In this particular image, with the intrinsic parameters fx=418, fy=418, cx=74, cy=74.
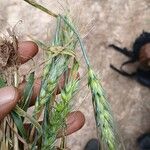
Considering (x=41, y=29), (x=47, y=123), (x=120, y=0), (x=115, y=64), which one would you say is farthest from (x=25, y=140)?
(x=120, y=0)

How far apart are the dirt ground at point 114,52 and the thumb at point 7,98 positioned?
1224 millimetres

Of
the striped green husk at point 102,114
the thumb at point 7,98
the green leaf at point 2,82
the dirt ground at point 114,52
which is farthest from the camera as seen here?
the dirt ground at point 114,52

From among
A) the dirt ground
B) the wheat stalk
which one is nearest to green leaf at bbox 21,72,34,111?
the wheat stalk

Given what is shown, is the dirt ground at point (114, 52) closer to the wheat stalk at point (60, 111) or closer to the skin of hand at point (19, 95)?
the skin of hand at point (19, 95)

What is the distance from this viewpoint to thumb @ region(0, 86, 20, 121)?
1430 mm

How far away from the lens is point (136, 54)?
2.87m

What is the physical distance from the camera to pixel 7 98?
4.69ft

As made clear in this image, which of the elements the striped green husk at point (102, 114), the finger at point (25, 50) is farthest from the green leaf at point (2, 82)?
the striped green husk at point (102, 114)

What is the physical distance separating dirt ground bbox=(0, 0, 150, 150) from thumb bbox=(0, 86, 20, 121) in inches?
48.2

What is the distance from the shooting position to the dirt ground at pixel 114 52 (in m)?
2.69

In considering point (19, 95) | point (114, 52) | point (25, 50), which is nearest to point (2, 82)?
point (19, 95)

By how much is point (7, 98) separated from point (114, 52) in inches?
60.3

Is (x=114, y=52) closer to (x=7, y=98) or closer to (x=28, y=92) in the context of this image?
(x=28, y=92)

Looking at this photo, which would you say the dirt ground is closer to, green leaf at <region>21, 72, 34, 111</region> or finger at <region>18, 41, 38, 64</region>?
finger at <region>18, 41, 38, 64</region>
